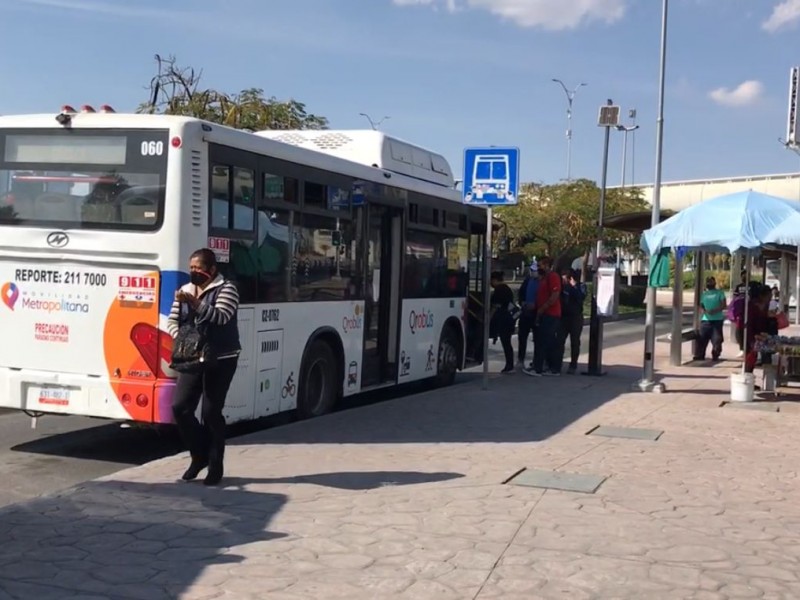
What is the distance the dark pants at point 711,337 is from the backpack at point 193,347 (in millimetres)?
15306

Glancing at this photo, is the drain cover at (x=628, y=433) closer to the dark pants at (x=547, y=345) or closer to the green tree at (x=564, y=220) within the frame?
the dark pants at (x=547, y=345)

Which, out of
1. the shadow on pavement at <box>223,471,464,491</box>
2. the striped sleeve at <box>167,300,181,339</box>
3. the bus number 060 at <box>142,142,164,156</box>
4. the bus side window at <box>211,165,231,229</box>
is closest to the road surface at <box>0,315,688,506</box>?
the shadow on pavement at <box>223,471,464,491</box>

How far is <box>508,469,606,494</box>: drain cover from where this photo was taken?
7.65 m

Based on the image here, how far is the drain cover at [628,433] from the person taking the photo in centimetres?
1035

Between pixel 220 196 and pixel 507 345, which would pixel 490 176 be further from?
pixel 220 196

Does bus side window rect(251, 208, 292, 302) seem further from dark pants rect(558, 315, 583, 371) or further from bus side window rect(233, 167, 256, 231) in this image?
dark pants rect(558, 315, 583, 371)

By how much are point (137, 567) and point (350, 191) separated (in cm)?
640

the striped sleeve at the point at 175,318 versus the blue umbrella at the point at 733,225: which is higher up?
the blue umbrella at the point at 733,225

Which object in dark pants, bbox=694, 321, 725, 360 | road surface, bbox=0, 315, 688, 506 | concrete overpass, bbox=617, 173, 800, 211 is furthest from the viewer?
concrete overpass, bbox=617, 173, 800, 211

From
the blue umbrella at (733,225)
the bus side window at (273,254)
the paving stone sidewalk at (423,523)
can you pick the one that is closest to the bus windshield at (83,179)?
the bus side window at (273,254)

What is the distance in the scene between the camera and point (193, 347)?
707 centimetres

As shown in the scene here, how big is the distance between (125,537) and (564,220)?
42.6 meters

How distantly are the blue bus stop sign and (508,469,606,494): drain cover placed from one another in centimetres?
584

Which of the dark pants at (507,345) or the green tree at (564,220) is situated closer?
the dark pants at (507,345)
